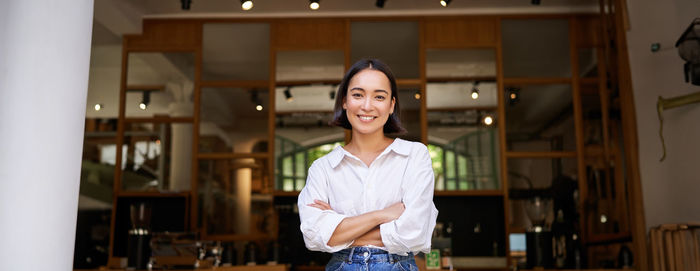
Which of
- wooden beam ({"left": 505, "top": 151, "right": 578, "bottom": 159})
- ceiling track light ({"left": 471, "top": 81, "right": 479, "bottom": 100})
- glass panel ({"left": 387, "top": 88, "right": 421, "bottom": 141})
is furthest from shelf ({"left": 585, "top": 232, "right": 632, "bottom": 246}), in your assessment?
glass panel ({"left": 387, "top": 88, "right": 421, "bottom": 141})

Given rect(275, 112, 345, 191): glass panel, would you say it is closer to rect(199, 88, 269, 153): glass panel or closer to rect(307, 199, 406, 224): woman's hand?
rect(199, 88, 269, 153): glass panel

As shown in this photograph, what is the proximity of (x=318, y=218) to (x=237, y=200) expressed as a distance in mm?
4880

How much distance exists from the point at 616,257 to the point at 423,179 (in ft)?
16.2

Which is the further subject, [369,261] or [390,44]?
[390,44]

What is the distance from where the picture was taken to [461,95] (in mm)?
6512

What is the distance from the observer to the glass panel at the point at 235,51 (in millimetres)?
6789

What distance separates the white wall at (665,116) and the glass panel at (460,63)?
1245 mm

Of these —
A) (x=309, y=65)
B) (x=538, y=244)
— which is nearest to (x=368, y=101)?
(x=538, y=244)

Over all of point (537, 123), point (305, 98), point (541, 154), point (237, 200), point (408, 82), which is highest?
point (408, 82)

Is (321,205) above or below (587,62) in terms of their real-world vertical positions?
below

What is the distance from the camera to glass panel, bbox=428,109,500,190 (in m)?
6.40

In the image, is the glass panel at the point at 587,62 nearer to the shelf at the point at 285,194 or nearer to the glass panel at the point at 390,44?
the glass panel at the point at 390,44

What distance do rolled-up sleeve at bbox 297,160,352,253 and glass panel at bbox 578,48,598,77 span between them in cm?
531

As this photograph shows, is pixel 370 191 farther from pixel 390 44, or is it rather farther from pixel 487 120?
pixel 390 44
